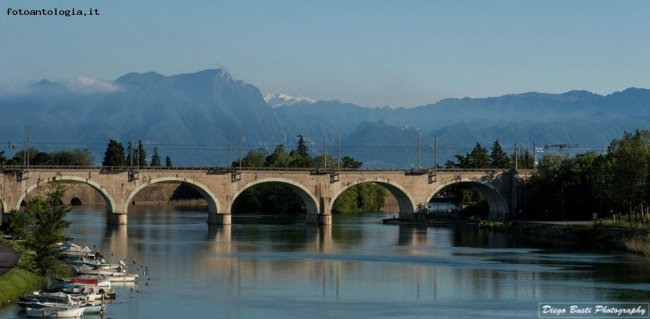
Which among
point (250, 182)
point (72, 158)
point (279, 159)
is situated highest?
point (72, 158)

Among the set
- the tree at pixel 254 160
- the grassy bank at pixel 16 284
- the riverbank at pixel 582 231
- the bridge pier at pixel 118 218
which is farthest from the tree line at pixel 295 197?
the grassy bank at pixel 16 284

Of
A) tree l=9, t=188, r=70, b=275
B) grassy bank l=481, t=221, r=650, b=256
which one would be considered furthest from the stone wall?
tree l=9, t=188, r=70, b=275

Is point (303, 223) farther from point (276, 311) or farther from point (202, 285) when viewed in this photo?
point (276, 311)

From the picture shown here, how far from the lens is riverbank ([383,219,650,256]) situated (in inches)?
2837

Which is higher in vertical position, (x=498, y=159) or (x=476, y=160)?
(x=498, y=159)

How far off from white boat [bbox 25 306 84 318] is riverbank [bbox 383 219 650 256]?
132 feet

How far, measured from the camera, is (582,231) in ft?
270

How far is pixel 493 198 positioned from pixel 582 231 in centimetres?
3202

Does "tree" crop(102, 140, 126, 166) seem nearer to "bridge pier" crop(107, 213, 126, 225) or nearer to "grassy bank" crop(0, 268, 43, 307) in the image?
"bridge pier" crop(107, 213, 126, 225)

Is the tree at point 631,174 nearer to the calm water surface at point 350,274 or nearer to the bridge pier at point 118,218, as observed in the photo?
the calm water surface at point 350,274

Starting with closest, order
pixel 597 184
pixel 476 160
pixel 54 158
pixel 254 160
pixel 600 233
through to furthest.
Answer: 1. pixel 600 233
2. pixel 597 184
3. pixel 476 160
4. pixel 254 160
5. pixel 54 158

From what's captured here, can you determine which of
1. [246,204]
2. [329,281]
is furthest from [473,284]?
[246,204]

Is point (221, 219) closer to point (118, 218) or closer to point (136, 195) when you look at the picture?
point (118, 218)

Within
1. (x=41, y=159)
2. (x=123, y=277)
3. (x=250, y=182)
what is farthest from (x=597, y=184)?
(x=41, y=159)
